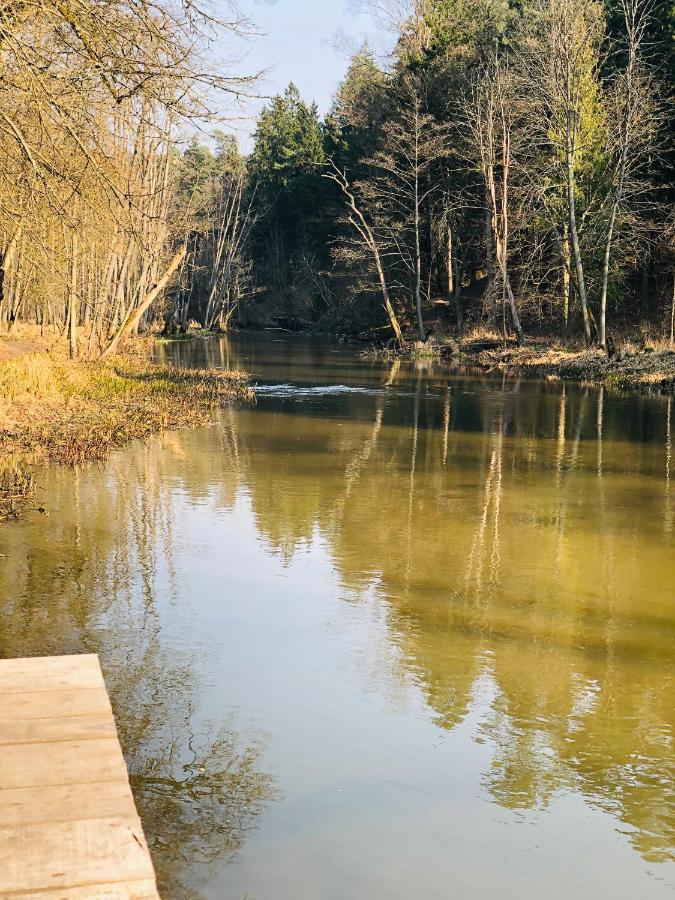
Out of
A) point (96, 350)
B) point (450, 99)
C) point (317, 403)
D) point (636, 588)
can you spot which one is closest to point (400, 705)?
point (636, 588)

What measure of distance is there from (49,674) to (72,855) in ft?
5.12

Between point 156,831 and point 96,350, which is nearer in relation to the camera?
point 156,831

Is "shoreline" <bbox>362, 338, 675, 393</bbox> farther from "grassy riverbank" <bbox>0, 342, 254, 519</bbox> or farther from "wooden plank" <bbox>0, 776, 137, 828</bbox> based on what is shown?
"wooden plank" <bbox>0, 776, 137, 828</bbox>

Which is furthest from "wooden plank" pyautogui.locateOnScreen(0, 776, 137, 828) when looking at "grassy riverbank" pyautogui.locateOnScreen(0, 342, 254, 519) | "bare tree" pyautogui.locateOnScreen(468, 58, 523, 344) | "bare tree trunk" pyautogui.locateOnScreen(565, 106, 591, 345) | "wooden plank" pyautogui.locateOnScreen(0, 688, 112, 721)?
"bare tree" pyautogui.locateOnScreen(468, 58, 523, 344)

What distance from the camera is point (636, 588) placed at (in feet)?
29.5

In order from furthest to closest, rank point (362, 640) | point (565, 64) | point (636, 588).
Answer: point (565, 64) → point (636, 588) → point (362, 640)

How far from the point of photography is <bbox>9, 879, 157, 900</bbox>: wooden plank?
2.71 metres

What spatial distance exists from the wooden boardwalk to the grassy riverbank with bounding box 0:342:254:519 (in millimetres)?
7326

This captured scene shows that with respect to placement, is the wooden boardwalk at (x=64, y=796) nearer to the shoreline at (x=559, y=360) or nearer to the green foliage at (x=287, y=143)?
the shoreline at (x=559, y=360)

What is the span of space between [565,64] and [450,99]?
40.6 feet

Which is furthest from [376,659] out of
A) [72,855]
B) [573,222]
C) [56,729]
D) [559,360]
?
[573,222]

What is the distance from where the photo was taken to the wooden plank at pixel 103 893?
2.71m

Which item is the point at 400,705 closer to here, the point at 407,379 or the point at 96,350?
the point at 96,350

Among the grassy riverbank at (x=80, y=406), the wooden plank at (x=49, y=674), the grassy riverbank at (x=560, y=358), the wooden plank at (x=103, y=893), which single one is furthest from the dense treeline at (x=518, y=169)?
the wooden plank at (x=103, y=893)
